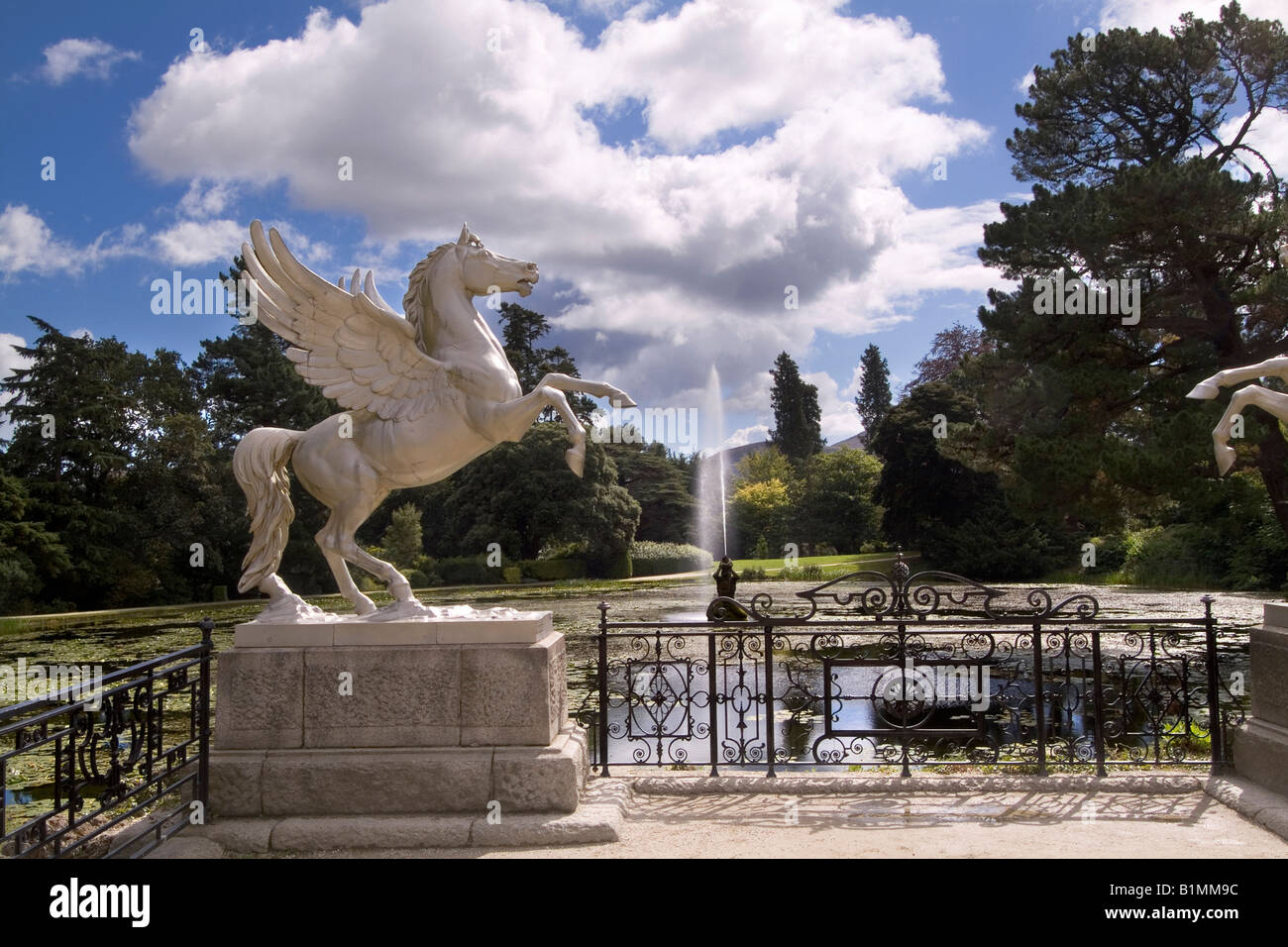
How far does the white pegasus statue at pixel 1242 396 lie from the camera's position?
177 inches

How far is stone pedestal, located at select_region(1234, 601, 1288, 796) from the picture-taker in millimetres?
4727

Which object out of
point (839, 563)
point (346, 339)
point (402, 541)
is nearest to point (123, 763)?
point (346, 339)

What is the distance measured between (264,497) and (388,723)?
1.39 metres

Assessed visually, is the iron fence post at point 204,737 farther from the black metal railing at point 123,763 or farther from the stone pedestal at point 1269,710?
the stone pedestal at point 1269,710

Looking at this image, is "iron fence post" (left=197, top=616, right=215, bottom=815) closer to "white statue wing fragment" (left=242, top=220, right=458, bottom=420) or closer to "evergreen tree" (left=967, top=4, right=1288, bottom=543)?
"white statue wing fragment" (left=242, top=220, right=458, bottom=420)

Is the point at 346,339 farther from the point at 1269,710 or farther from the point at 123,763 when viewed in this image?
the point at 1269,710

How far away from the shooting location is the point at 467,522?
115 feet

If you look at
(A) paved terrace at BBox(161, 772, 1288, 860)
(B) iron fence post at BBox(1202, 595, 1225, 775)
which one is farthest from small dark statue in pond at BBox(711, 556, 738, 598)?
(B) iron fence post at BBox(1202, 595, 1225, 775)

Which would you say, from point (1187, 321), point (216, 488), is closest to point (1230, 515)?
point (1187, 321)

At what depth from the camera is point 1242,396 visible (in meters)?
4.62

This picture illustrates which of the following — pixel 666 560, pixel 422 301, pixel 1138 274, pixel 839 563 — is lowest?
pixel 839 563

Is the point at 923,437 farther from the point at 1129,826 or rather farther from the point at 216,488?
the point at 1129,826

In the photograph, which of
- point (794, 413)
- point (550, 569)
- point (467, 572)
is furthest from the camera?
point (794, 413)

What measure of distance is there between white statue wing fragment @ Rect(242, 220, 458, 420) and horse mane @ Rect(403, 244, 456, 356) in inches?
8.5
